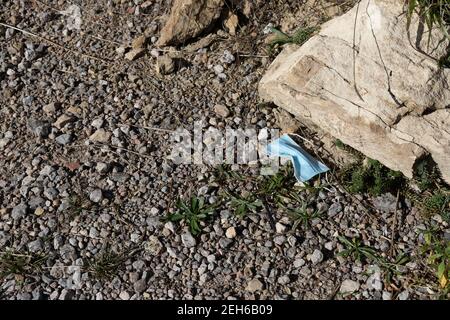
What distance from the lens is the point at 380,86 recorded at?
3.65 metres

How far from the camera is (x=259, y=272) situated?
3525 mm

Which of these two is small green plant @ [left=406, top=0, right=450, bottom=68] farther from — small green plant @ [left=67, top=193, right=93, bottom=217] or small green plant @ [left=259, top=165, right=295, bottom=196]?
small green plant @ [left=67, top=193, right=93, bottom=217]

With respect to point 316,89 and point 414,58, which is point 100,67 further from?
point 414,58

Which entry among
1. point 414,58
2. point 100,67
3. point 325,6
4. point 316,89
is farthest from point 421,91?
point 100,67

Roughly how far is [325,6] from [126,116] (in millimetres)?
1526

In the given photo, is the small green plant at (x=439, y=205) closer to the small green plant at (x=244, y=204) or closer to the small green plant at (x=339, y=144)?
the small green plant at (x=339, y=144)

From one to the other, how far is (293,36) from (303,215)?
1290 mm

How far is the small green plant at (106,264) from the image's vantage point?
11.6 feet

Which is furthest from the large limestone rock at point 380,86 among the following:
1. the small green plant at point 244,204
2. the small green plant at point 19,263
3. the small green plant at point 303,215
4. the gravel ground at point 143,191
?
the small green plant at point 19,263

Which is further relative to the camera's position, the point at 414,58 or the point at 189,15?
the point at 189,15

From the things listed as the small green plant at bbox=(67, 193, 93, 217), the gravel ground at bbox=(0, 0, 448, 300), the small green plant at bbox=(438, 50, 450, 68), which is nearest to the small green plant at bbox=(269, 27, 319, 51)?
the gravel ground at bbox=(0, 0, 448, 300)

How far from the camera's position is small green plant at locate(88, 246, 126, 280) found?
3.52m

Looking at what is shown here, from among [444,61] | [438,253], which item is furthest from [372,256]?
[444,61]

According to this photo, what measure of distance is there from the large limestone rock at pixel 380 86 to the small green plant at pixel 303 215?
1.52ft
